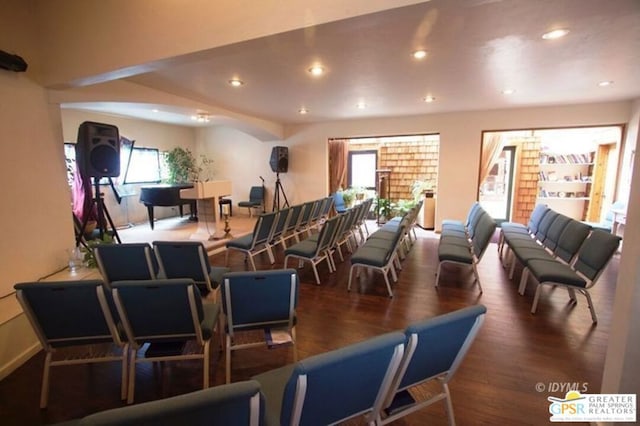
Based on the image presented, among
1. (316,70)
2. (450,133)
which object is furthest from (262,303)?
(450,133)

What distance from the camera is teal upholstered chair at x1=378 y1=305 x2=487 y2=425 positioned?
4.10 feet

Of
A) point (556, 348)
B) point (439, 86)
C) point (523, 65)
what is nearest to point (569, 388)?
point (556, 348)

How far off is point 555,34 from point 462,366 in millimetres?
2860

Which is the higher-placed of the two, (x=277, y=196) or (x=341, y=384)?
(x=277, y=196)

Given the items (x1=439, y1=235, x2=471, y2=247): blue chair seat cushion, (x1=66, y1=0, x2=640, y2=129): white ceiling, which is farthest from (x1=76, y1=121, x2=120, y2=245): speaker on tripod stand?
(x1=439, y1=235, x2=471, y2=247): blue chair seat cushion

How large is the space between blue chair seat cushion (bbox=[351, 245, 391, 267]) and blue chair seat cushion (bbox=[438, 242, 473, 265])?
2.28 feet

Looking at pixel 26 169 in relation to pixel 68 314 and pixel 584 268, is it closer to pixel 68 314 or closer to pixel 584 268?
pixel 68 314

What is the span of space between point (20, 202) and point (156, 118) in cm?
524

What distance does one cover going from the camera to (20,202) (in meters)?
2.90

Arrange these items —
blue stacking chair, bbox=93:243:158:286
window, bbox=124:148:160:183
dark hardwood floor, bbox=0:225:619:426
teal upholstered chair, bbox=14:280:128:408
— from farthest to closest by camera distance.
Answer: window, bbox=124:148:160:183 < blue stacking chair, bbox=93:243:158:286 < dark hardwood floor, bbox=0:225:619:426 < teal upholstered chair, bbox=14:280:128:408

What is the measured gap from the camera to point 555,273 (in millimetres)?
2904

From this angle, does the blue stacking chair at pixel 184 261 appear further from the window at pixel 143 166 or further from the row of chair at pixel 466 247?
the window at pixel 143 166

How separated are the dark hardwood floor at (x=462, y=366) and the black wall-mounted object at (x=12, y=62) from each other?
2618 millimetres

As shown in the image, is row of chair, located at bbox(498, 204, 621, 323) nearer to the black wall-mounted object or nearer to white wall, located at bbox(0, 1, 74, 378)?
white wall, located at bbox(0, 1, 74, 378)
